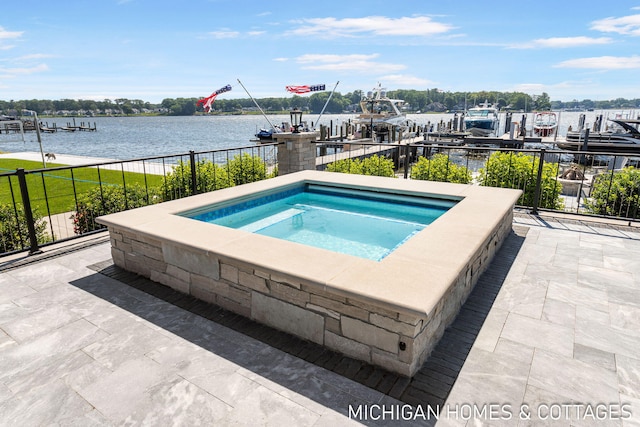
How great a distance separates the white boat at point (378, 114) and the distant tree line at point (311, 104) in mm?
44186

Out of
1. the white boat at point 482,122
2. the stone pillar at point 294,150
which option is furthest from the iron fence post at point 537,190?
the white boat at point 482,122

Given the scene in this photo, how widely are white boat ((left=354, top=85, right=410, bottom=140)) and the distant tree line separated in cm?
4419

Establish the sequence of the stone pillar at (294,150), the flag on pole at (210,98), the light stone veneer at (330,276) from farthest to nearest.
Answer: the flag on pole at (210,98) < the stone pillar at (294,150) < the light stone veneer at (330,276)

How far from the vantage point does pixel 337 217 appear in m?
5.80

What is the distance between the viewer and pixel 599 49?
33688mm

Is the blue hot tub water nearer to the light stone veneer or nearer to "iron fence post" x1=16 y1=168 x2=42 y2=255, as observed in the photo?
the light stone veneer

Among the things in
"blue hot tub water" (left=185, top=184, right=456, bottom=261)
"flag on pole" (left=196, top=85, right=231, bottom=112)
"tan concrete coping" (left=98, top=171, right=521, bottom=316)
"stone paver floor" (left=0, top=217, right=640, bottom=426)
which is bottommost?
"stone paver floor" (left=0, top=217, right=640, bottom=426)

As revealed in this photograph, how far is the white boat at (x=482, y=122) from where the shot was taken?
36.4 metres

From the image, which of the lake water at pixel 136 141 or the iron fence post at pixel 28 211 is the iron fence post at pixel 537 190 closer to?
the iron fence post at pixel 28 211

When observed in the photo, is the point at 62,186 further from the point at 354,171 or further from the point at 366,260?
the point at 366,260

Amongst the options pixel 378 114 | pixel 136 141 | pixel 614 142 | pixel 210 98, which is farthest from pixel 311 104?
pixel 210 98

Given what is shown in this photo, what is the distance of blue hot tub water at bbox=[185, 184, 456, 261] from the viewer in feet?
16.0

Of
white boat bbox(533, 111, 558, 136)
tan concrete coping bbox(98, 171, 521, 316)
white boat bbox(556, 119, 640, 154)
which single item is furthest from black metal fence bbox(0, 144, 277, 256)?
white boat bbox(533, 111, 558, 136)

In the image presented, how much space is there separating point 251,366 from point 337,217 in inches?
135
